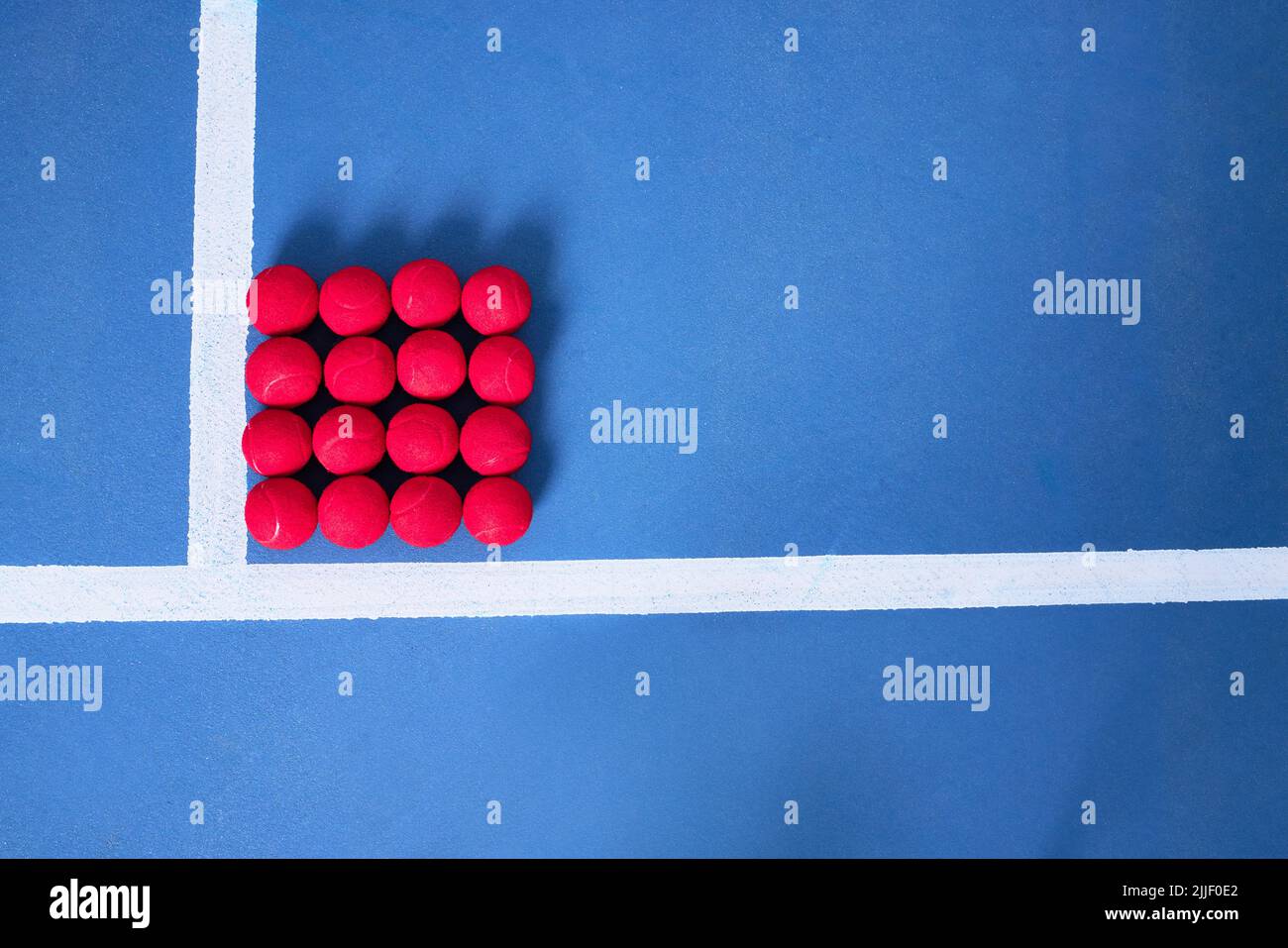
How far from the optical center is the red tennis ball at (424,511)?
299 cm

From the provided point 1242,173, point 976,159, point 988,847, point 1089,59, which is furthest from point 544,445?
point 1242,173

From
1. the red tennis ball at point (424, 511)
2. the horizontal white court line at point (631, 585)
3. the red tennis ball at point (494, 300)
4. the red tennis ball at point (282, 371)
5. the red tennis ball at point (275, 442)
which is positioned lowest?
the horizontal white court line at point (631, 585)

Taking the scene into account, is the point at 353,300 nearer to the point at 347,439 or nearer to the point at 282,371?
the point at 282,371

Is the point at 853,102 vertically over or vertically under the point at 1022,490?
over

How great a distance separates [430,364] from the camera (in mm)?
2988

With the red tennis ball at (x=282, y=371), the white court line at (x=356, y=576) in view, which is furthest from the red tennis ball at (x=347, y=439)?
the white court line at (x=356, y=576)

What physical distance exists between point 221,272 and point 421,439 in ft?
3.42

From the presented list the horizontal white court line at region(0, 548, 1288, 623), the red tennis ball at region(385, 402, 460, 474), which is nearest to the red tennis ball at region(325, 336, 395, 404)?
the red tennis ball at region(385, 402, 460, 474)

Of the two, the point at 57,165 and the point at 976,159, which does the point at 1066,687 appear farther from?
the point at 57,165

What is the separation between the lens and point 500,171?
329 cm

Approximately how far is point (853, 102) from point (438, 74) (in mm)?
1582

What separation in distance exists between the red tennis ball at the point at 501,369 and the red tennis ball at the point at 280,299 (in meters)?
0.62

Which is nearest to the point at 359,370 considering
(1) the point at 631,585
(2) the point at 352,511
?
(2) the point at 352,511

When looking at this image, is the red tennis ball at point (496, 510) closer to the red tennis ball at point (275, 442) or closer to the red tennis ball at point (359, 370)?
the red tennis ball at point (359, 370)
